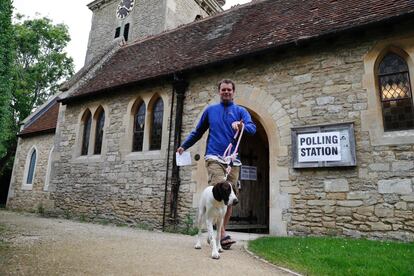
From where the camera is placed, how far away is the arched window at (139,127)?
31.5ft

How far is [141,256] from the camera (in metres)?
3.72

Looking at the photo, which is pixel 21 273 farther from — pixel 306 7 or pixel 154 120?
pixel 306 7

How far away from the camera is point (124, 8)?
21016mm

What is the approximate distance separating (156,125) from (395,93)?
20.4 feet

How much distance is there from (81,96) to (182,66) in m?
4.65

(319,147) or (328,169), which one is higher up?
(319,147)

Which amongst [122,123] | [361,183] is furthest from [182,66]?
[361,183]

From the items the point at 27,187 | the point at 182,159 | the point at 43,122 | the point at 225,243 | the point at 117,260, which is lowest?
the point at 117,260

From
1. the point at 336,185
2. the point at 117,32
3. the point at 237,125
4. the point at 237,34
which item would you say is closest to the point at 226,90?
the point at 237,125

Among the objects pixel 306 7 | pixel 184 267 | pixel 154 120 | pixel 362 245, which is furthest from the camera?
pixel 154 120

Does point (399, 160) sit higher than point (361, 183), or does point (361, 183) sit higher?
point (399, 160)

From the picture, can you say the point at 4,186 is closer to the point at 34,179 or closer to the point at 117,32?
the point at 34,179

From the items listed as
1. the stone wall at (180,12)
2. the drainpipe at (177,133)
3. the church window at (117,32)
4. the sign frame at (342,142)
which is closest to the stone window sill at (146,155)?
the drainpipe at (177,133)

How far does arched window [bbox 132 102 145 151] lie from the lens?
378 inches
